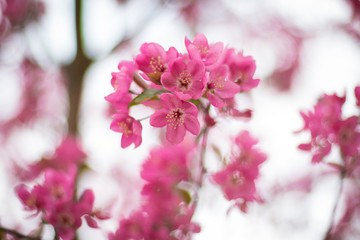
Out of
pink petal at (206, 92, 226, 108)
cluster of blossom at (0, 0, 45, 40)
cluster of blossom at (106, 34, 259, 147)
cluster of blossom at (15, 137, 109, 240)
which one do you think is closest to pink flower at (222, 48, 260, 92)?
cluster of blossom at (106, 34, 259, 147)

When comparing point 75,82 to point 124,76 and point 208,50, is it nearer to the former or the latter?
point 124,76

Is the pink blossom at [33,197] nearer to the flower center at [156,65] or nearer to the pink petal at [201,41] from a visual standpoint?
the flower center at [156,65]

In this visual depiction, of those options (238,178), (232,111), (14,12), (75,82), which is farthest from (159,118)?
(14,12)

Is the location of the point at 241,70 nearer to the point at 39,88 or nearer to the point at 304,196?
the point at 304,196

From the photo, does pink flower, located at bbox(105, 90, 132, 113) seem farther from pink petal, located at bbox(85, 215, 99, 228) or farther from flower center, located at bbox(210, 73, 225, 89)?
pink petal, located at bbox(85, 215, 99, 228)

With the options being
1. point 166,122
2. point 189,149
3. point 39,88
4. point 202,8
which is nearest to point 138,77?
point 166,122

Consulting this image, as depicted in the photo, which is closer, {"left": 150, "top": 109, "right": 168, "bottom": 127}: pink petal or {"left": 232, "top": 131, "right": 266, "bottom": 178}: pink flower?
{"left": 150, "top": 109, "right": 168, "bottom": 127}: pink petal
